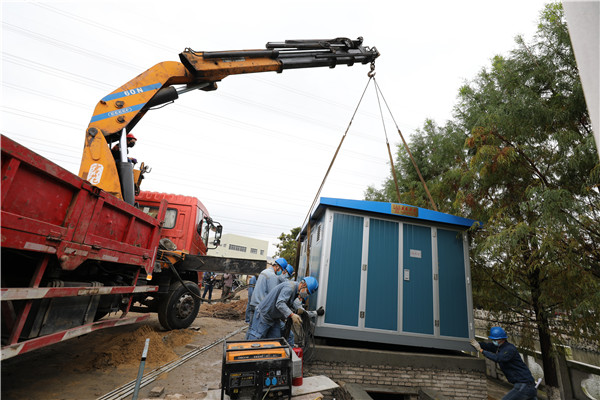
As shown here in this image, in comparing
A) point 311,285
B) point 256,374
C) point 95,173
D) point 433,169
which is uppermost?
point 433,169

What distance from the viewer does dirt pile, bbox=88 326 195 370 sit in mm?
4734

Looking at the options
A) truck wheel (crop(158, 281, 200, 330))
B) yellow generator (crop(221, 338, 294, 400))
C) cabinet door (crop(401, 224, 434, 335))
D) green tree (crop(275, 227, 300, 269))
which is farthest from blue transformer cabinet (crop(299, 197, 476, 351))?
Answer: green tree (crop(275, 227, 300, 269))

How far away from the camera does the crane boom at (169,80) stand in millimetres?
4164

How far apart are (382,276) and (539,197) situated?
295 centimetres

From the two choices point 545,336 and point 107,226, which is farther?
point 545,336

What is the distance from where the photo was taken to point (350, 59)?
6703 mm

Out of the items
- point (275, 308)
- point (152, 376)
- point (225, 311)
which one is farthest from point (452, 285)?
point (225, 311)

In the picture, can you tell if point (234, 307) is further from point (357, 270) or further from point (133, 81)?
point (133, 81)

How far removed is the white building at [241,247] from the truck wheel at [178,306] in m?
41.0

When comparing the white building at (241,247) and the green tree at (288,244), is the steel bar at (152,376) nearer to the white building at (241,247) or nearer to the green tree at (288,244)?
the green tree at (288,244)

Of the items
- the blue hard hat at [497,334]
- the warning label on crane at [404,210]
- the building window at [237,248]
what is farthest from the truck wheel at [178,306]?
the building window at [237,248]

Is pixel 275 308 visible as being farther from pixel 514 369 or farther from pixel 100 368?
pixel 514 369

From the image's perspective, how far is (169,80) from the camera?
5.22 metres

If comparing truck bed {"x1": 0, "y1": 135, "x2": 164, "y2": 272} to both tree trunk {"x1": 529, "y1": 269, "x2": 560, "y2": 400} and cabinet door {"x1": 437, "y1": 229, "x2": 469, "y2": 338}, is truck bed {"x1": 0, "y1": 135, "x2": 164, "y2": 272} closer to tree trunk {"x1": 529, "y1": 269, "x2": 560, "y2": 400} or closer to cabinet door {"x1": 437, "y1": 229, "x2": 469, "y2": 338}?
cabinet door {"x1": 437, "y1": 229, "x2": 469, "y2": 338}
